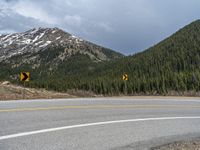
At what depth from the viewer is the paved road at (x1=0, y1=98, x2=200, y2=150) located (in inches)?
219

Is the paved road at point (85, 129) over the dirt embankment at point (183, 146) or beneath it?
over

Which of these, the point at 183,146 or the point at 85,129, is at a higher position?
the point at 85,129

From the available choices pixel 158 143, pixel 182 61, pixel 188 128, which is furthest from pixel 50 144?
pixel 182 61

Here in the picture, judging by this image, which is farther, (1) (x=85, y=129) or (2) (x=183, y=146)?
(1) (x=85, y=129)

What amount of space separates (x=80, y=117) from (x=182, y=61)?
10535 centimetres

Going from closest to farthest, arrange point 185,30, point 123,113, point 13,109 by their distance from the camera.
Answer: point 13,109 → point 123,113 → point 185,30

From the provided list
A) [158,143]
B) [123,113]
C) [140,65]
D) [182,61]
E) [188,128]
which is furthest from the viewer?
[140,65]

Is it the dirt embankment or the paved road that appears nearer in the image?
the paved road

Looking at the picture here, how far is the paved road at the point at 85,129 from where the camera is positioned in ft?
18.2

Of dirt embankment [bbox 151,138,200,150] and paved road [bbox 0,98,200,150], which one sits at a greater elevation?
paved road [bbox 0,98,200,150]

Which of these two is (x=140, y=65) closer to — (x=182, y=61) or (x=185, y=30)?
(x=182, y=61)

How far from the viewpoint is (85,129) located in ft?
22.8

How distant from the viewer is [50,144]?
5.40 m

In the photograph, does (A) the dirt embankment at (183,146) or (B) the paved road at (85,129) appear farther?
(A) the dirt embankment at (183,146)
